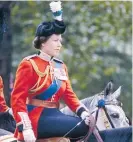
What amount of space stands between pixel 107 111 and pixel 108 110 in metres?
0.06

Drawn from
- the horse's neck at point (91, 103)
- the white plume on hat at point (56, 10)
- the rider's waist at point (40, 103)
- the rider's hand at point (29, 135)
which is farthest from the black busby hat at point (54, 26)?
the horse's neck at point (91, 103)

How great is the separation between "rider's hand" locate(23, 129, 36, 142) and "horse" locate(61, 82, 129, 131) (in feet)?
3.68

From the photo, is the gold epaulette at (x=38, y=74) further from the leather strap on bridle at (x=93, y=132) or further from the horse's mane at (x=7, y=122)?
the horse's mane at (x=7, y=122)

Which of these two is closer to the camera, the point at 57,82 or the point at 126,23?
the point at 57,82

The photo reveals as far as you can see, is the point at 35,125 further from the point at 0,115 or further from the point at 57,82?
the point at 0,115

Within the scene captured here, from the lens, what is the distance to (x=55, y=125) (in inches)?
206

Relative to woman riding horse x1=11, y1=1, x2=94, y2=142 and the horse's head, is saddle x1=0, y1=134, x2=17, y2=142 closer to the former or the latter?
woman riding horse x1=11, y1=1, x2=94, y2=142

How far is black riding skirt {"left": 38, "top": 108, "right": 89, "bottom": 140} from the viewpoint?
5.25m

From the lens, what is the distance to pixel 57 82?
538 centimetres

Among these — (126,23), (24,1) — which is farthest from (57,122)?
(126,23)

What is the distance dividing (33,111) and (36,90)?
0.51 feet

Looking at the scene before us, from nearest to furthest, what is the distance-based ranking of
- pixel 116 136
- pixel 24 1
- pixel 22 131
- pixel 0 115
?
pixel 22 131 < pixel 116 136 < pixel 0 115 < pixel 24 1

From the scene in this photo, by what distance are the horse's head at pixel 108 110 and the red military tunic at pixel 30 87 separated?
27.0 inches

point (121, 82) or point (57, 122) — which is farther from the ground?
point (57, 122)
